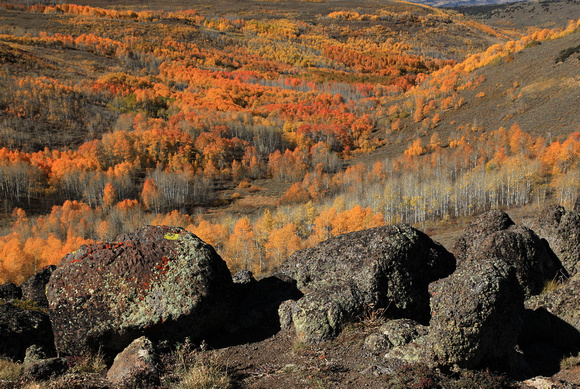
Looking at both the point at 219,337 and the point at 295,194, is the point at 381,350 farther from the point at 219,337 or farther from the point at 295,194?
the point at 295,194

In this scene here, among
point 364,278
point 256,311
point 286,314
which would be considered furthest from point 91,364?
point 364,278

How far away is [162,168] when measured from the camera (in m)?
153

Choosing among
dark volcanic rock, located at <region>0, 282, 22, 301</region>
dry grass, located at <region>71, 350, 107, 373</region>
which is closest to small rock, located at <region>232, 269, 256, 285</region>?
dry grass, located at <region>71, 350, 107, 373</region>

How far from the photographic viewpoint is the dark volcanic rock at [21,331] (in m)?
11.3

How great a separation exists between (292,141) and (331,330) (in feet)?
564

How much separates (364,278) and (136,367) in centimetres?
620

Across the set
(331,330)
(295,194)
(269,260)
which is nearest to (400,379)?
(331,330)

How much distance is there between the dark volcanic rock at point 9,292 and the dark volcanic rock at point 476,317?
17.7 m

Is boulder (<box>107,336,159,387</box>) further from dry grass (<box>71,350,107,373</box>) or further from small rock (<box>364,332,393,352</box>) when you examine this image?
small rock (<box>364,332,393,352</box>)

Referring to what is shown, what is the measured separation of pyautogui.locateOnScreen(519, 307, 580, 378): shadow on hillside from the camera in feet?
35.2

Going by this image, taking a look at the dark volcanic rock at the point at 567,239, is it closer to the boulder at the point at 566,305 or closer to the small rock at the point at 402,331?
the boulder at the point at 566,305

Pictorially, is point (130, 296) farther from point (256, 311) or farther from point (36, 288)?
point (36, 288)

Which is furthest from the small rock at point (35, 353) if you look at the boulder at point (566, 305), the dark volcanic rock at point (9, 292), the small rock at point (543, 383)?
the boulder at point (566, 305)

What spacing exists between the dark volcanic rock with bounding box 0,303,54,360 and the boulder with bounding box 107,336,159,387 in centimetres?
330
